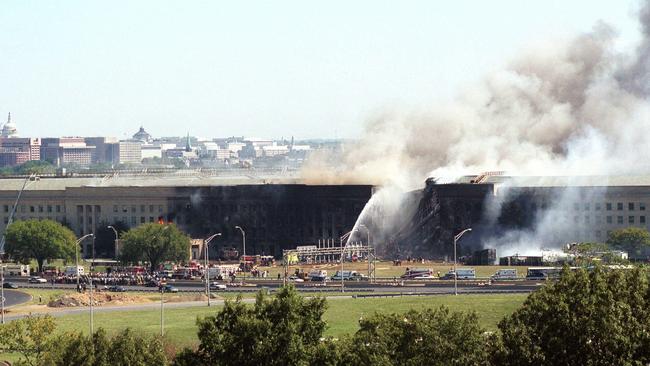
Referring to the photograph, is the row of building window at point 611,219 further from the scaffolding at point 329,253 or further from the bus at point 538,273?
the bus at point 538,273

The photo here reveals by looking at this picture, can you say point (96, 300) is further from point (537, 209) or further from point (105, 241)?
point (105, 241)

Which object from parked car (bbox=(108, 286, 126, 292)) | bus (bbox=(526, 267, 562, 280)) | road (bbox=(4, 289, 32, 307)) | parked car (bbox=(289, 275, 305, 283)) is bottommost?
road (bbox=(4, 289, 32, 307))

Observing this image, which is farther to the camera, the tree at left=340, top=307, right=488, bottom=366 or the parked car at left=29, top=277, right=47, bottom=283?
the parked car at left=29, top=277, right=47, bottom=283

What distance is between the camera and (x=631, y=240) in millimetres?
123812

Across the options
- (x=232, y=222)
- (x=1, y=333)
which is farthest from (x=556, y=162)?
(x=1, y=333)

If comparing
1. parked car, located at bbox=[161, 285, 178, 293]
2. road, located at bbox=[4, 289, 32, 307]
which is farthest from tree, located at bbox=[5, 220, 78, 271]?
parked car, located at bbox=[161, 285, 178, 293]

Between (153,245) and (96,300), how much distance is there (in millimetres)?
28722

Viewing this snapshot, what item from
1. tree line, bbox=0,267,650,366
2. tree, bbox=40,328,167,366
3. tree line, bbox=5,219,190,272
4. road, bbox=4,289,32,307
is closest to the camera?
tree line, bbox=0,267,650,366

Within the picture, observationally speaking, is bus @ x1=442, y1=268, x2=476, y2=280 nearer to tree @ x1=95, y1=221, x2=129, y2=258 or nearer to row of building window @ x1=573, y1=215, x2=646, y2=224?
row of building window @ x1=573, y1=215, x2=646, y2=224

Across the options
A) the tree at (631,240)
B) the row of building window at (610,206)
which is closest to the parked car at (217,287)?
the tree at (631,240)

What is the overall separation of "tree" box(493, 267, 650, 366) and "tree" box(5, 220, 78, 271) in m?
84.1

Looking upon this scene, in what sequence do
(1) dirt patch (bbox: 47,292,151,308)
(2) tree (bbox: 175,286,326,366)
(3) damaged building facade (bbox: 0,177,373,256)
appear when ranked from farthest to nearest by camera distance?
(3) damaged building facade (bbox: 0,177,373,256), (1) dirt patch (bbox: 47,292,151,308), (2) tree (bbox: 175,286,326,366)

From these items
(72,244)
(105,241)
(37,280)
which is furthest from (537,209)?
(105,241)

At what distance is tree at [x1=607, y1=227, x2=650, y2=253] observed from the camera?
124 m
